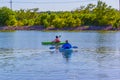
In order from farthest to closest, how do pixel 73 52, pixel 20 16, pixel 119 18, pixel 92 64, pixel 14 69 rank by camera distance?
pixel 20 16 < pixel 119 18 < pixel 73 52 < pixel 92 64 < pixel 14 69

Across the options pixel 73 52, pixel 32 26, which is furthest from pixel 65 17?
pixel 73 52

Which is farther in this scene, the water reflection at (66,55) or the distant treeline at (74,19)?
Result: the distant treeline at (74,19)

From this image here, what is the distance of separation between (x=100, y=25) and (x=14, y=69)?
92.8m

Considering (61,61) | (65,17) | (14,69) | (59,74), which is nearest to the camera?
(59,74)

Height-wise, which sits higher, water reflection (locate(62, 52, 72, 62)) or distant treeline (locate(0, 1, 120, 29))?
distant treeline (locate(0, 1, 120, 29))

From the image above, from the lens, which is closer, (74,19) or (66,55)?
(66,55)

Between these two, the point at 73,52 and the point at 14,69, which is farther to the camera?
the point at 73,52

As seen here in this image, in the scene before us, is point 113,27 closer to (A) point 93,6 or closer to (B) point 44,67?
(A) point 93,6

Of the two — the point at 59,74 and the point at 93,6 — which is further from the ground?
the point at 93,6

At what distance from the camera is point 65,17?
4830 inches

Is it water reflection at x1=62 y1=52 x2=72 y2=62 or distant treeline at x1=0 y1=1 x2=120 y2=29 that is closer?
water reflection at x1=62 y1=52 x2=72 y2=62

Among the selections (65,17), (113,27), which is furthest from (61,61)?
(65,17)

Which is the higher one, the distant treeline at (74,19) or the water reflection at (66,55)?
the distant treeline at (74,19)

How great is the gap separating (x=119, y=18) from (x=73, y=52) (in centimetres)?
7973
